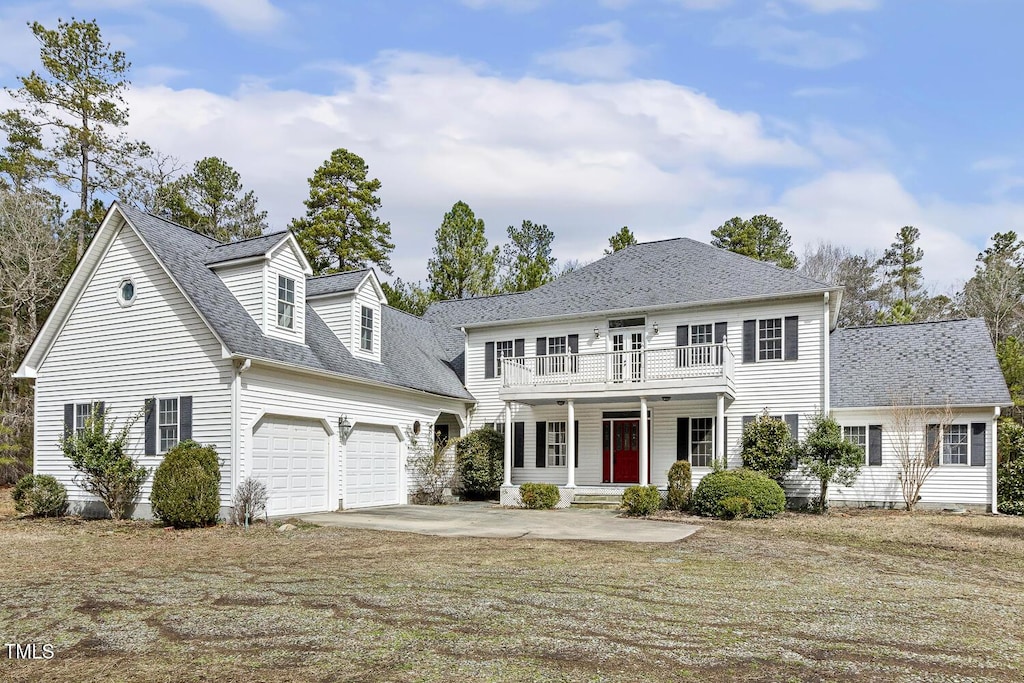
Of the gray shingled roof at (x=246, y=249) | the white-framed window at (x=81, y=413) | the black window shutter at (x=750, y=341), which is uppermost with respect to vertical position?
the gray shingled roof at (x=246, y=249)

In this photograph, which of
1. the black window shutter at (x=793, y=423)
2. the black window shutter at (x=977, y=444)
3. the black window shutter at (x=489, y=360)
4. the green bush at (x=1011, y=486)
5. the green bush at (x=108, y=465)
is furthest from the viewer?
the black window shutter at (x=489, y=360)

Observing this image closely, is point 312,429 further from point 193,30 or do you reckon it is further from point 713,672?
point 713,672

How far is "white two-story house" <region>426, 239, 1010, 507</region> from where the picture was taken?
71.6 ft

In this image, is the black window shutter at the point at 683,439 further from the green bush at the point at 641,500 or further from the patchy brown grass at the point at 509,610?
the patchy brown grass at the point at 509,610

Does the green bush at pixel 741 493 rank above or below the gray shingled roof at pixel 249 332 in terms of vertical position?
below

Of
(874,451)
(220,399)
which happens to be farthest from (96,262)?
(874,451)

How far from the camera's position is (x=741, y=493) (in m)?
18.8

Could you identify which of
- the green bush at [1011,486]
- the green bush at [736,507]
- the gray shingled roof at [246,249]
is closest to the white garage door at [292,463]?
the gray shingled roof at [246,249]

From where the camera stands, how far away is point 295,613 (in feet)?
A: 26.0

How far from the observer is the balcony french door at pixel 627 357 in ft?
75.8

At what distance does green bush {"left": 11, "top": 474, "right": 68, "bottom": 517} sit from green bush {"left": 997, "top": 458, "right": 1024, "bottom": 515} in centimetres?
2372

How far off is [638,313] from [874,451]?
25.4 ft

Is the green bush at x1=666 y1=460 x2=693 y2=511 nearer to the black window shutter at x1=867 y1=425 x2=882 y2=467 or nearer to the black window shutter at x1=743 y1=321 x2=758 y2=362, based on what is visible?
the black window shutter at x1=743 y1=321 x2=758 y2=362

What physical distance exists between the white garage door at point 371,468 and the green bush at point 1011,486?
16403 millimetres
